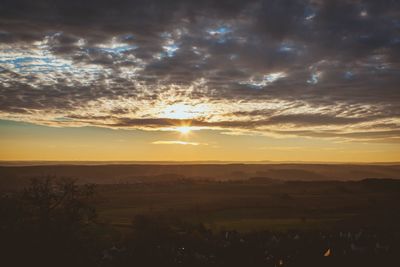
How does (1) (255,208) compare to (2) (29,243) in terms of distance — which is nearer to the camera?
(2) (29,243)

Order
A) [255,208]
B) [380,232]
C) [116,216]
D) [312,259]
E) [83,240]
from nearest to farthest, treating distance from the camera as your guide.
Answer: [83,240]
[312,259]
[380,232]
[116,216]
[255,208]

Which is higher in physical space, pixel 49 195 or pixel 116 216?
pixel 49 195

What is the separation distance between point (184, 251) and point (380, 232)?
17912 mm

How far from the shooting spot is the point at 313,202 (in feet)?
232

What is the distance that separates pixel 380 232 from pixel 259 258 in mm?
14574

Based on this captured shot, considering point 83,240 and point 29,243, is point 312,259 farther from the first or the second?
point 29,243

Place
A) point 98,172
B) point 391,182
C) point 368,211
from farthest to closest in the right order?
1. point 98,172
2. point 391,182
3. point 368,211

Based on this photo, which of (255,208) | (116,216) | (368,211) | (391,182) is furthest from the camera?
(391,182)

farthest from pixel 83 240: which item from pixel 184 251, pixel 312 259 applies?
pixel 312 259

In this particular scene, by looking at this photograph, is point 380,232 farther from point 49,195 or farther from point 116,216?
point 116,216

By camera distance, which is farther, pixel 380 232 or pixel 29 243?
pixel 380 232

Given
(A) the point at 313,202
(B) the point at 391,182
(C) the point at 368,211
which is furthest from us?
(B) the point at 391,182

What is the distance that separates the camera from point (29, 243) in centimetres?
2100

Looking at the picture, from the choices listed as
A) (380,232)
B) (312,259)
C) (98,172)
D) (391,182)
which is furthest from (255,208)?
(98,172)
